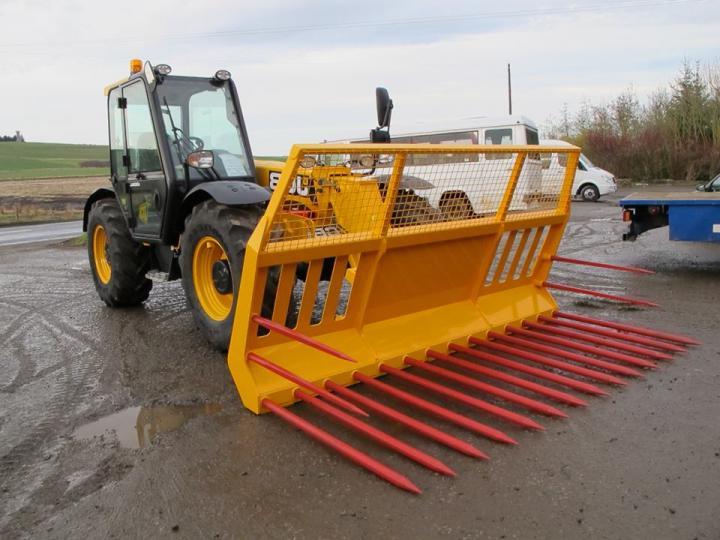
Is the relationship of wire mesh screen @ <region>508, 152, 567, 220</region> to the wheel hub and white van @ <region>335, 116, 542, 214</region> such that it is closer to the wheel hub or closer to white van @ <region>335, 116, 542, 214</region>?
white van @ <region>335, 116, 542, 214</region>

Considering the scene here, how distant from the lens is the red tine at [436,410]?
3410mm

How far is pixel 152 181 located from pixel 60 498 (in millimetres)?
3240

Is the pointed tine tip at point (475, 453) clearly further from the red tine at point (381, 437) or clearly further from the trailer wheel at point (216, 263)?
the trailer wheel at point (216, 263)

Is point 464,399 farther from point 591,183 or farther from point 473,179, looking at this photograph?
point 591,183

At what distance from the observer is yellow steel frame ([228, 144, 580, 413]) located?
12.5 feet

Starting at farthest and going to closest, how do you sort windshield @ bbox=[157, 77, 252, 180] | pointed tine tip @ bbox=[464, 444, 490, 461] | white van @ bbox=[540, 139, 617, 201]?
white van @ bbox=[540, 139, 617, 201], windshield @ bbox=[157, 77, 252, 180], pointed tine tip @ bbox=[464, 444, 490, 461]

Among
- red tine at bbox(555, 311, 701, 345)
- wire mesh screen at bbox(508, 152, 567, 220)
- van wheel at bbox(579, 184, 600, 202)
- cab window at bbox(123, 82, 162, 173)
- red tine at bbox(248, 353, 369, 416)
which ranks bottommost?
red tine at bbox(555, 311, 701, 345)

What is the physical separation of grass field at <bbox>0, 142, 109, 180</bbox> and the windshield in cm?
4052

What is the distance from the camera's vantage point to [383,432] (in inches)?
138

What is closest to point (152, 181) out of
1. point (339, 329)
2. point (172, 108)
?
point (172, 108)

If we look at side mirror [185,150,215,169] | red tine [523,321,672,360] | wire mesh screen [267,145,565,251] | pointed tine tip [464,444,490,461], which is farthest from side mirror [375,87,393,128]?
pointed tine tip [464,444,490,461]

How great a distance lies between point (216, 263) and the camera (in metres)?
4.70

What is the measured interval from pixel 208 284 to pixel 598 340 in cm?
310

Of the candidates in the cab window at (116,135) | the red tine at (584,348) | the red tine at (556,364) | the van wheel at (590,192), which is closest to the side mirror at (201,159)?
the cab window at (116,135)
